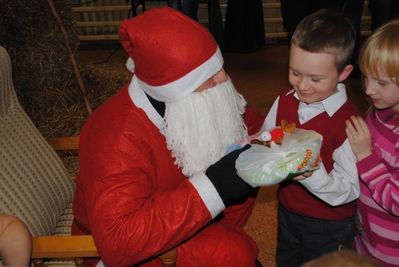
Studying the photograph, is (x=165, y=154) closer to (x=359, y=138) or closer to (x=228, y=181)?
(x=228, y=181)

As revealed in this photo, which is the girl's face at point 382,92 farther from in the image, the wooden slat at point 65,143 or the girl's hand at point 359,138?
the wooden slat at point 65,143

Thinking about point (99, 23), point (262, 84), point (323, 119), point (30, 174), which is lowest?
point (262, 84)

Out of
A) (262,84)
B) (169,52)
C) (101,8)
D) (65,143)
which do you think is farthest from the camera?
(101,8)

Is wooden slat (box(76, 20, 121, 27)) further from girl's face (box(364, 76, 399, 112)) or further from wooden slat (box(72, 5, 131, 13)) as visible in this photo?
girl's face (box(364, 76, 399, 112))

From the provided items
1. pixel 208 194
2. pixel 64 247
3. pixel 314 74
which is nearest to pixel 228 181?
pixel 208 194

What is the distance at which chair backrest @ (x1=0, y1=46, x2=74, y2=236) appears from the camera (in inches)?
59.2

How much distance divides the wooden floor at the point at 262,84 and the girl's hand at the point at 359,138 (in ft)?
3.45

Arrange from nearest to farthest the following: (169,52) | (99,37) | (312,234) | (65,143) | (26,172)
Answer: (169,52), (312,234), (26,172), (65,143), (99,37)

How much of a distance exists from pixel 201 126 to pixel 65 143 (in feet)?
2.48

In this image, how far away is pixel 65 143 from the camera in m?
1.75

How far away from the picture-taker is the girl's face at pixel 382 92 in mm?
Result: 1213

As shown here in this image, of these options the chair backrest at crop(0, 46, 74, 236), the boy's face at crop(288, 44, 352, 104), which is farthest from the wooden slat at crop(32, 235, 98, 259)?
the boy's face at crop(288, 44, 352, 104)

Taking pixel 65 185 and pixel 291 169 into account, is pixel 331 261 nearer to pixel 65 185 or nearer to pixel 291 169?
pixel 291 169

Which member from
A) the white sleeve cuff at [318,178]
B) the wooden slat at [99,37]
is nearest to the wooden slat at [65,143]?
the white sleeve cuff at [318,178]
